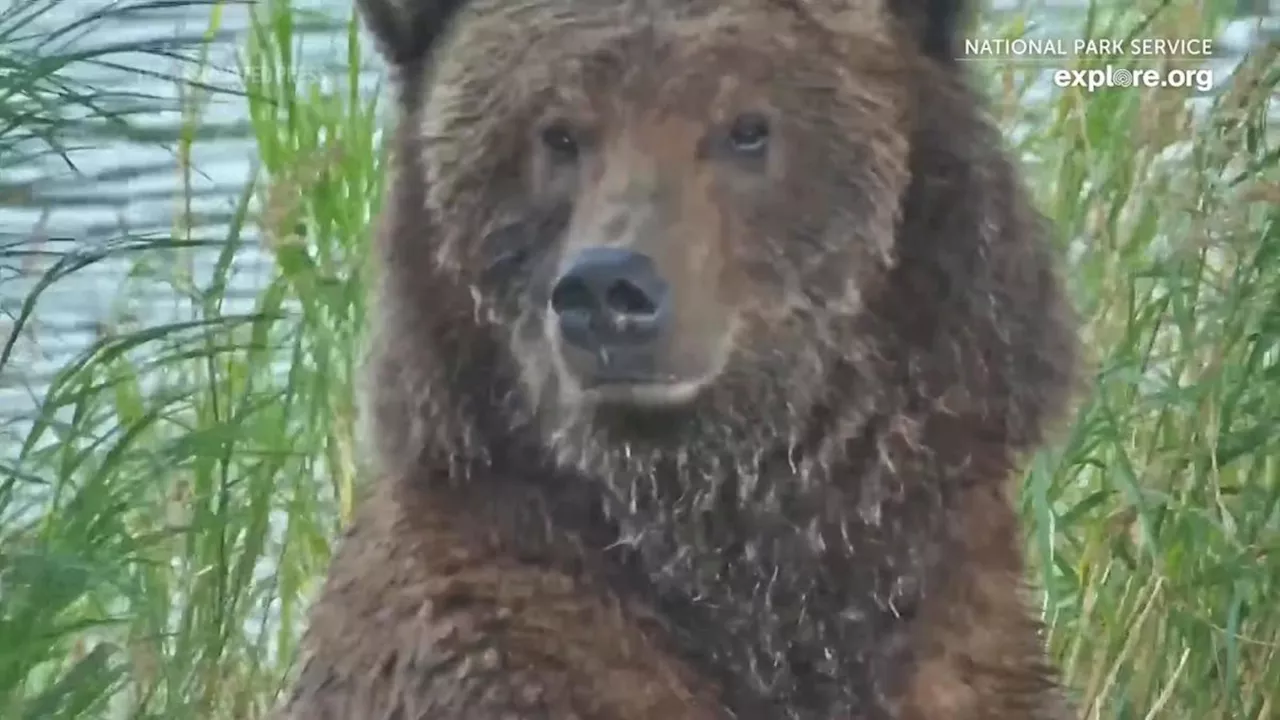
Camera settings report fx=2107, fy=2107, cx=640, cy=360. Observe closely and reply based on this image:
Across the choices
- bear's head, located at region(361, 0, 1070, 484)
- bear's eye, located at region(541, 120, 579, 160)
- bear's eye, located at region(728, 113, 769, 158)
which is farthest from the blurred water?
bear's eye, located at region(728, 113, 769, 158)

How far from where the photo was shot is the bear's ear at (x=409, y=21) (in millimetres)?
2496

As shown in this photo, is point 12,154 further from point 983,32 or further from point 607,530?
point 983,32

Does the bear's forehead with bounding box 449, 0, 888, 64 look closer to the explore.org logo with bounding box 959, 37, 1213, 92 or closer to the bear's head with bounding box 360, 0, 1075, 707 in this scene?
the bear's head with bounding box 360, 0, 1075, 707

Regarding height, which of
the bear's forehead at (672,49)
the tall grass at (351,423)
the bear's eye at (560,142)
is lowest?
the tall grass at (351,423)

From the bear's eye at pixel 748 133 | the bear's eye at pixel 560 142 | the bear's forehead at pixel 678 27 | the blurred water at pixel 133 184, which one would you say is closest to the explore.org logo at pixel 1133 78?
the blurred water at pixel 133 184

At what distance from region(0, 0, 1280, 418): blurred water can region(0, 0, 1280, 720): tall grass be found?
6 centimetres

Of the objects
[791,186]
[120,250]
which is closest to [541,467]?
[791,186]

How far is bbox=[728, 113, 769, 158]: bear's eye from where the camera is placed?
235 centimetres

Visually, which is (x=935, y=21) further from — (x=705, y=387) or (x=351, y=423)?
(x=351, y=423)

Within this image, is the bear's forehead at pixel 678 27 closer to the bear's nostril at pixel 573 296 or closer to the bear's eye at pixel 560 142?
the bear's eye at pixel 560 142

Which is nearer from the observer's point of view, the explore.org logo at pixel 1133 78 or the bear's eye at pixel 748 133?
the bear's eye at pixel 748 133

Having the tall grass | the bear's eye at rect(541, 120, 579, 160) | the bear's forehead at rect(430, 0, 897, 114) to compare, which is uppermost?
the bear's forehead at rect(430, 0, 897, 114)

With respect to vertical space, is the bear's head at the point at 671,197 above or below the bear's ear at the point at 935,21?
below

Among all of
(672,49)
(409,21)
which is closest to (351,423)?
(409,21)
